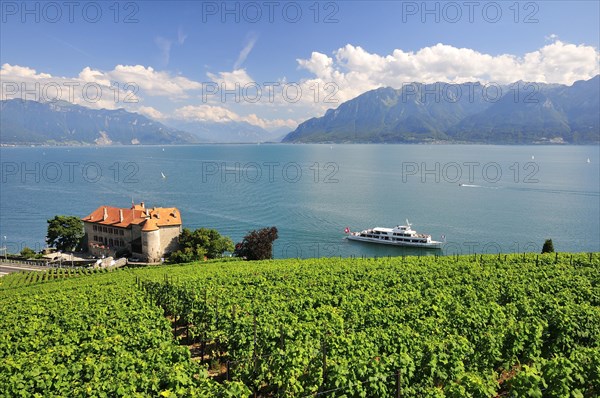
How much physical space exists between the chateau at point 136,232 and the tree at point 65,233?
5.14m

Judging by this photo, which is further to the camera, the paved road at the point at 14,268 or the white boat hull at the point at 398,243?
the white boat hull at the point at 398,243

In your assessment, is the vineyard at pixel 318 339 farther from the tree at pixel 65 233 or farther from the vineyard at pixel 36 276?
the tree at pixel 65 233

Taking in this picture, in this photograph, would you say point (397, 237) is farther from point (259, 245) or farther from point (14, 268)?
point (14, 268)

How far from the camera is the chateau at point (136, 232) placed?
225 feet

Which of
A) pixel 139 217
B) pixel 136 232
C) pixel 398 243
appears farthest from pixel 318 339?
pixel 398 243

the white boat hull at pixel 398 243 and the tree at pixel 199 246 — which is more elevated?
the tree at pixel 199 246

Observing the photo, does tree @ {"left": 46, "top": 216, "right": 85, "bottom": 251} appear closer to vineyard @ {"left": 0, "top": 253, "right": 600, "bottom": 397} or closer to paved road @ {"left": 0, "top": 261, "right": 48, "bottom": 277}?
paved road @ {"left": 0, "top": 261, "right": 48, "bottom": 277}

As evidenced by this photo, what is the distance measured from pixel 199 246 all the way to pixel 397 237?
142 feet

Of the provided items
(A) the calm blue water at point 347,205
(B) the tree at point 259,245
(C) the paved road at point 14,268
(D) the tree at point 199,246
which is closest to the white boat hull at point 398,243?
(A) the calm blue water at point 347,205

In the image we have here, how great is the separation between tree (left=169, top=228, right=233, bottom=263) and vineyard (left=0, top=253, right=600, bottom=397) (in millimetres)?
32106

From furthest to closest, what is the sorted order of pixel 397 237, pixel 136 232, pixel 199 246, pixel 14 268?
pixel 397 237 < pixel 136 232 < pixel 14 268 < pixel 199 246

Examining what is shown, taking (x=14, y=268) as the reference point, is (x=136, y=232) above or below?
above

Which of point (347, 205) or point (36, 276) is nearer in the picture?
point (36, 276)

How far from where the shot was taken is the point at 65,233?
78188 mm
